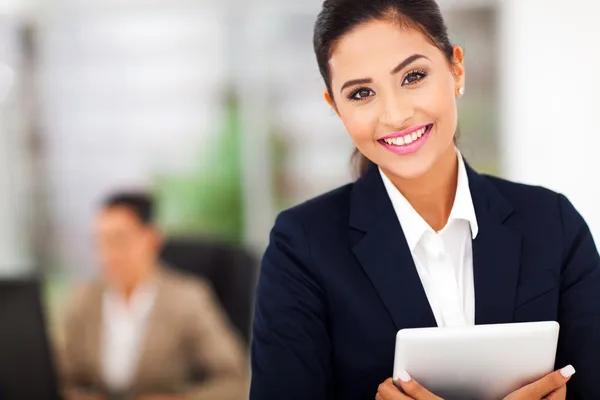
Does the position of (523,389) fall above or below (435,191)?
below

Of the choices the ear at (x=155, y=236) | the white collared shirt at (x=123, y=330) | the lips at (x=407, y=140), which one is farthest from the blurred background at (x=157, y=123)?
the lips at (x=407, y=140)

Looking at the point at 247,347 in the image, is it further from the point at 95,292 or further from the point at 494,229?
the point at 494,229

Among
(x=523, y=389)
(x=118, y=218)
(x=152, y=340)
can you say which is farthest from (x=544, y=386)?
(x=118, y=218)

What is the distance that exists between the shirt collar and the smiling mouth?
4.7 inches

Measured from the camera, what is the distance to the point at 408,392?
0.99 metres

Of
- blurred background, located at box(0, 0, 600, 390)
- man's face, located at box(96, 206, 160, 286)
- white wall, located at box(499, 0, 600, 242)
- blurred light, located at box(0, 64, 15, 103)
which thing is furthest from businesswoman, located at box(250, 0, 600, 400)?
blurred light, located at box(0, 64, 15, 103)

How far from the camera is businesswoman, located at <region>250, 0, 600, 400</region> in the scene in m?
1.00

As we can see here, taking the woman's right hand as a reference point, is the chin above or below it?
above

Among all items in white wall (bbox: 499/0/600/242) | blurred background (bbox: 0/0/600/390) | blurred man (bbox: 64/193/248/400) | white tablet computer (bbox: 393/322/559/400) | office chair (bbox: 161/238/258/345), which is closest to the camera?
white tablet computer (bbox: 393/322/559/400)

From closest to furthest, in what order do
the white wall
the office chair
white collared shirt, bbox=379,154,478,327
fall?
white collared shirt, bbox=379,154,478,327
the white wall
the office chair

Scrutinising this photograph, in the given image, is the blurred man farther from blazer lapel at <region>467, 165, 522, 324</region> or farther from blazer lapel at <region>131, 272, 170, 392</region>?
blazer lapel at <region>467, 165, 522, 324</region>

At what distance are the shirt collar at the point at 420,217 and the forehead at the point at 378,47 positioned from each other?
0.67 feet

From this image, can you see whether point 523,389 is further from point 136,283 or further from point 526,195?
point 136,283

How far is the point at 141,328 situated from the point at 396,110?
1.90 metres
